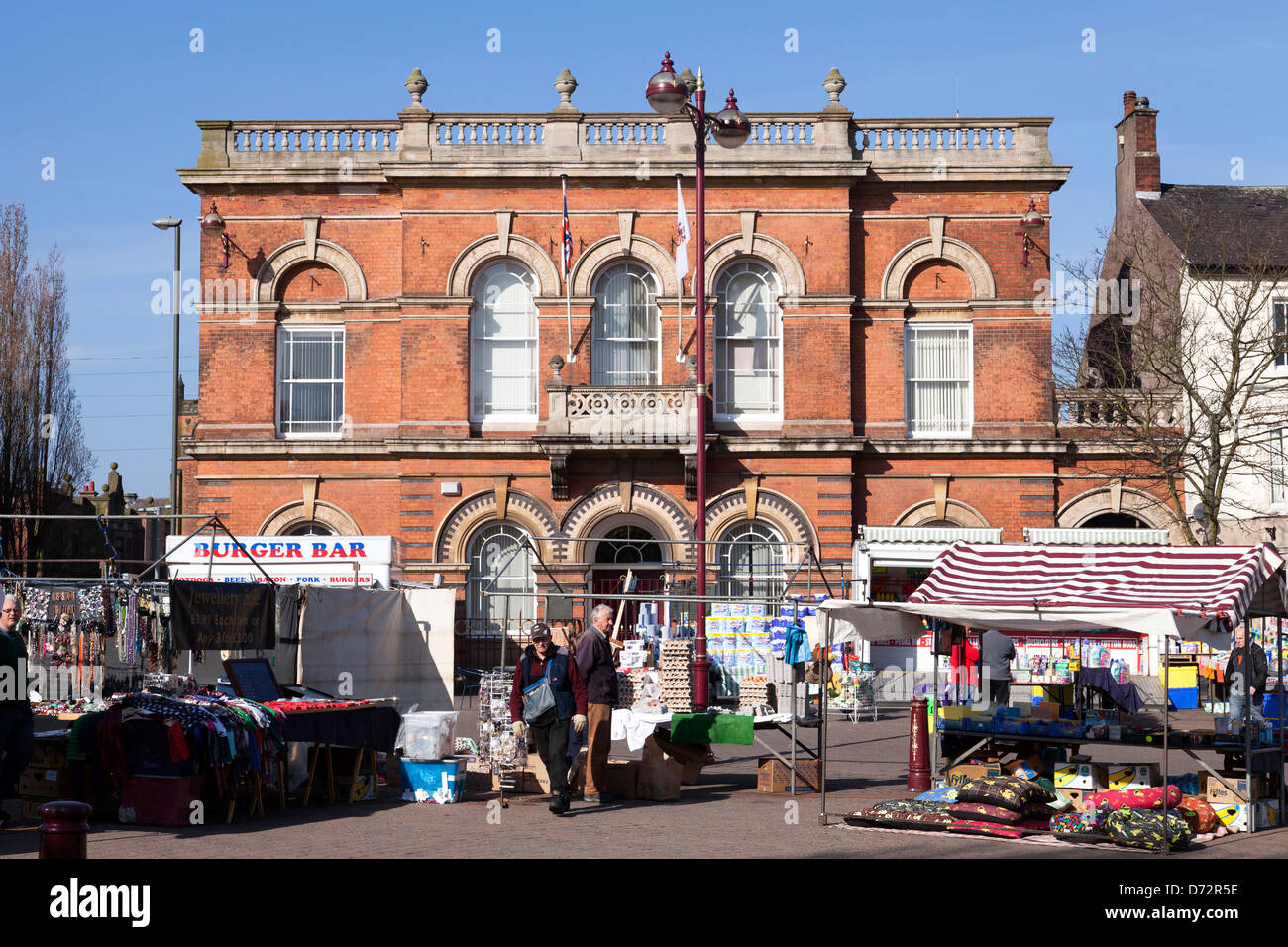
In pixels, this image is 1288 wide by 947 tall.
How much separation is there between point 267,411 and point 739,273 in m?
10.6

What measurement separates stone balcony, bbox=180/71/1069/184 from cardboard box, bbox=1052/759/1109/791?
19118 mm

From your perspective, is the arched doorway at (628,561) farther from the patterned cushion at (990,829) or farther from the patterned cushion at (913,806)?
the patterned cushion at (990,829)

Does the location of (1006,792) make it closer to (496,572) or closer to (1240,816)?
(1240,816)

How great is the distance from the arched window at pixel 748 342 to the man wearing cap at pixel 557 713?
17257mm

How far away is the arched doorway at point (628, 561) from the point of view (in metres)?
31.4

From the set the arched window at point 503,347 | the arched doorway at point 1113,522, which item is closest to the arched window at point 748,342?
the arched window at point 503,347

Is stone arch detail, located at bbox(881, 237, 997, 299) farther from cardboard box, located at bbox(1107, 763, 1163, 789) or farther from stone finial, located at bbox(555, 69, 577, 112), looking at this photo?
cardboard box, located at bbox(1107, 763, 1163, 789)

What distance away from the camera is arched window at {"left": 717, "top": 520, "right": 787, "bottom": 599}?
30984 millimetres

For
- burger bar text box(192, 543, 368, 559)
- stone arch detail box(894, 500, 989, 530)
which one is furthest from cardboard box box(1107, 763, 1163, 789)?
stone arch detail box(894, 500, 989, 530)

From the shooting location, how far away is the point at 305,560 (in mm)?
27188

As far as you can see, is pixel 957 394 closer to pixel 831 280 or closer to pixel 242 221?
pixel 831 280

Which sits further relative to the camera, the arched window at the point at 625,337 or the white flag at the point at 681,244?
the arched window at the point at 625,337

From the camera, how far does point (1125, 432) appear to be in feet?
105
